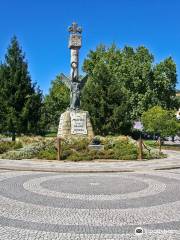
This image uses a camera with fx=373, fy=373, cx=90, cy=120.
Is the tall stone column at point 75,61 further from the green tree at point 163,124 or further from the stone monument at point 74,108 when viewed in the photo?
the green tree at point 163,124

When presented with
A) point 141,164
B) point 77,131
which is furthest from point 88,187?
point 77,131

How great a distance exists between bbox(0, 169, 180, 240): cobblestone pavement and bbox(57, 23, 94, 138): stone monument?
36.6ft

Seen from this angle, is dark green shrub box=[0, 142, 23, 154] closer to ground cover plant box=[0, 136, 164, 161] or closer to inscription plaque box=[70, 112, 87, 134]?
ground cover plant box=[0, 136, 164, 161]

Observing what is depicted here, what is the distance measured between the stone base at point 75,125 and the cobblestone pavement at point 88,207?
36.1 feet

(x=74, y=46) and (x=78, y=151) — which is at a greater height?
(x=74, y=46)

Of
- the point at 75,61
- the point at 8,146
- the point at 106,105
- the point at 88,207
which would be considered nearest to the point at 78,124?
the point at 75,61

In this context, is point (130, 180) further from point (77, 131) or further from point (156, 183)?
point (77, 131)

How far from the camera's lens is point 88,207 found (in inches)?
382

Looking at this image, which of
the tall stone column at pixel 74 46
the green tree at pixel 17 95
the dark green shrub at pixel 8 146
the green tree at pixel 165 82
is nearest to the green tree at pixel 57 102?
the green tree at pixel 165 82

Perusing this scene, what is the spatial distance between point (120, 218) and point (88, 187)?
448 cm

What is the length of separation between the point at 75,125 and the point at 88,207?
56.7 ft

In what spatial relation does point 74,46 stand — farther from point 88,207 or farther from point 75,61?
point 88,207

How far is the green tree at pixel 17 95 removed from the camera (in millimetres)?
38906

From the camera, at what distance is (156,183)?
13.9 metres
